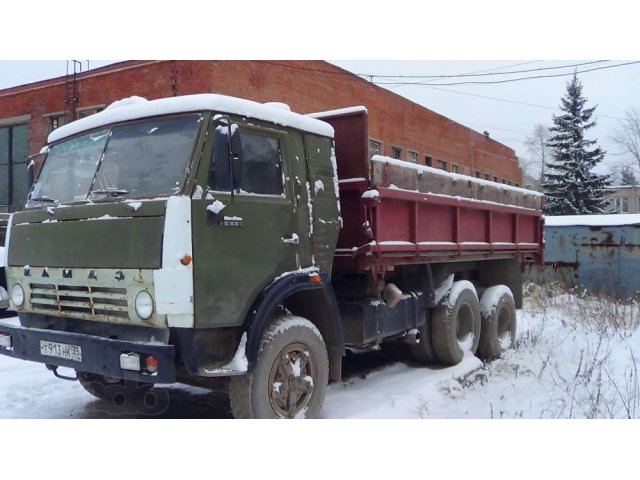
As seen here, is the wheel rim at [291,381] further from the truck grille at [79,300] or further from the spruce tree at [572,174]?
the spruce tree at [572,174]

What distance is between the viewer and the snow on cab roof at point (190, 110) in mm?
3941

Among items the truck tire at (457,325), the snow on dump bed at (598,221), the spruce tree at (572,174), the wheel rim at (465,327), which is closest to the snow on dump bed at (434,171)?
the truck tire at (457,325)

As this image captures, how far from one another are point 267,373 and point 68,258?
63.5 inches

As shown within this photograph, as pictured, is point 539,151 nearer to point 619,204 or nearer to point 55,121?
point 619,204

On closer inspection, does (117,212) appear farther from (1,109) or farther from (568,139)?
(568,139)

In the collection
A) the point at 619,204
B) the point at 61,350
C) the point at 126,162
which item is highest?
the point at 619,204

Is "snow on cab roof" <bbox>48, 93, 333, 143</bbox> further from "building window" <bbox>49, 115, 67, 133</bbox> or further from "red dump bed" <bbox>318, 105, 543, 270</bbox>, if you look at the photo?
"building window" <bbox>49, 115, 67, 133</bbox>

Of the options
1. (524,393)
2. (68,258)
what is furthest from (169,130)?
(524,393)

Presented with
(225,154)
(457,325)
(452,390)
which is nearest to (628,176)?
(457,325)

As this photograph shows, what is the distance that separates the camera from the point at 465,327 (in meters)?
7.16

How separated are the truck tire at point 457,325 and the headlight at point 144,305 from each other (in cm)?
390

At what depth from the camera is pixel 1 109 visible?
669 inches

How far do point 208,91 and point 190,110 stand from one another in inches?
356

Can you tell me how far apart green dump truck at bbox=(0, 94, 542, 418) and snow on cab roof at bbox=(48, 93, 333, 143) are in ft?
0.04
